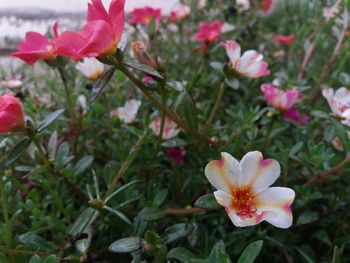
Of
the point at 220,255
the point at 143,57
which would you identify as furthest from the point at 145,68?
the point at 220,255

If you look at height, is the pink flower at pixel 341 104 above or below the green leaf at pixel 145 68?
below

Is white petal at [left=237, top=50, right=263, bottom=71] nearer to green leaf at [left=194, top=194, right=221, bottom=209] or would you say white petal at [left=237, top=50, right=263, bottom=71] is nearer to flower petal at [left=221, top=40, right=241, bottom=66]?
flower petal at [left=221, top=40, right=241, bottom=66]

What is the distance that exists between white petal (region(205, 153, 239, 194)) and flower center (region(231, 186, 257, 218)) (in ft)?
0.04

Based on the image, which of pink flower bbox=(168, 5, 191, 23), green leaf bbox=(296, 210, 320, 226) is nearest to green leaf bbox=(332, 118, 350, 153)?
green leaf bbox=(296, 210, 320, 226)

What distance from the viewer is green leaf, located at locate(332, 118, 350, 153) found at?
748mm

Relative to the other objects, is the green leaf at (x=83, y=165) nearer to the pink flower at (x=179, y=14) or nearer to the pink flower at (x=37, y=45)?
the pink flower at (x=37, y=45)

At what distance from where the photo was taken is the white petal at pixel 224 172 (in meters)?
0.56

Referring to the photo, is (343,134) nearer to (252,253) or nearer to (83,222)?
(252,253)

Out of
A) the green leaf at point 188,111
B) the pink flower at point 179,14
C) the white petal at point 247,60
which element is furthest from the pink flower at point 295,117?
the pink flower at point 179,14

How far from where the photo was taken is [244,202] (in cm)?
58

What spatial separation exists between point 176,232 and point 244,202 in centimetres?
11

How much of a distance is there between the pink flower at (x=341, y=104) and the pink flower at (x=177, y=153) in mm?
287

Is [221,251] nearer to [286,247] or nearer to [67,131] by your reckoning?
[286,247]

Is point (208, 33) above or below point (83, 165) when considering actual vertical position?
above
